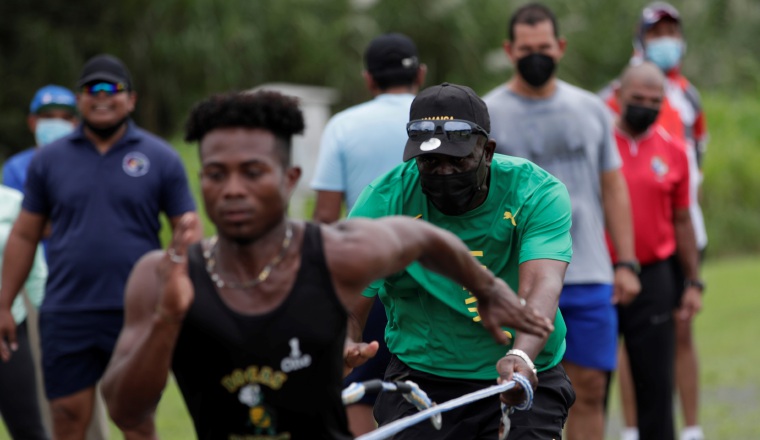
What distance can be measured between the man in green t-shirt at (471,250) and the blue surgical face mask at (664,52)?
5144 mm

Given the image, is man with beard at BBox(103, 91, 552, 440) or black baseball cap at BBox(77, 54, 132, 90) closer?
man with beard at BBox(103, 91, 552, 440)

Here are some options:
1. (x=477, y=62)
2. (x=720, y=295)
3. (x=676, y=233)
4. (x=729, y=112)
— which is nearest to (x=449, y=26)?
(x=477, y=62)

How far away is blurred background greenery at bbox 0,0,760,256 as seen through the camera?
22.6m

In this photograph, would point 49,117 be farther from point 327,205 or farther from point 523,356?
point 523,356

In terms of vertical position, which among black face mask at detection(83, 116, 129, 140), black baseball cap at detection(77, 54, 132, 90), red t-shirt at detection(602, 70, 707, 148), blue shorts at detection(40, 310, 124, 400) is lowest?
blue shorts at detection(40, 310, 124, 400)

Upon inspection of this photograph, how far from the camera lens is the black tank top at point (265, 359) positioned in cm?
418

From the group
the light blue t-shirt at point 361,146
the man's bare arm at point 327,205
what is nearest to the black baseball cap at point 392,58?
the light blue t-shirt at point 361,146

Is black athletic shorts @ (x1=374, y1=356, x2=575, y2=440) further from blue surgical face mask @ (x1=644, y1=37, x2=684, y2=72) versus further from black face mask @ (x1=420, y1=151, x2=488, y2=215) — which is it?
blue surgical face mask @ (x1=644, y1=37, x2=684, y2=72)

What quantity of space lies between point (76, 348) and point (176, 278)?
438cm

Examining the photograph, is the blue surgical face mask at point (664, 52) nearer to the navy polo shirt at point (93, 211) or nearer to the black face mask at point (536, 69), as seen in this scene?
the black face mask at point (536, 69)

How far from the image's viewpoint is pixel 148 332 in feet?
13.0

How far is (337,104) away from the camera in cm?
→ 2447

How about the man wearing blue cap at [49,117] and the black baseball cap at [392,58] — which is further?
the man wearing blue cap at [49,117]

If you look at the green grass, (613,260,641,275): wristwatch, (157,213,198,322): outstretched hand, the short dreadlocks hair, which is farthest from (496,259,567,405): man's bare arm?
the green grass
